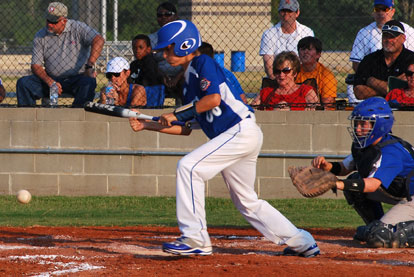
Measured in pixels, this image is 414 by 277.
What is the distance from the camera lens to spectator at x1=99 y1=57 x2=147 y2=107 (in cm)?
952

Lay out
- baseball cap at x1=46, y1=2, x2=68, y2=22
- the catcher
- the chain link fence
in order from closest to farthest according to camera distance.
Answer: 1. the catcher
2. baseball cap at x1=46, y1=2, x2=68, y2=22
3. the chain link fence

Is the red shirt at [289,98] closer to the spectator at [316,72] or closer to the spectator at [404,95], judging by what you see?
the spectator at [316,72]

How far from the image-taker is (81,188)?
1020 centimetres

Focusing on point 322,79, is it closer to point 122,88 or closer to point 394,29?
point 394,29

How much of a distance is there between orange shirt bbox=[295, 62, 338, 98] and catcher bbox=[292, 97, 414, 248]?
11.3ft

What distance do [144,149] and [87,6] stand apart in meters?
3.42

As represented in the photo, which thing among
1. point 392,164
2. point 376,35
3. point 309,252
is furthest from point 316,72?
point 309,252

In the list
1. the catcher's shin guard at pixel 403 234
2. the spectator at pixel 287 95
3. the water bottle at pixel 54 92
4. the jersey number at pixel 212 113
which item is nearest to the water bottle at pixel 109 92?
the water bottle at pixel 54 92

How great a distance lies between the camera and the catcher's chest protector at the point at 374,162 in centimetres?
582

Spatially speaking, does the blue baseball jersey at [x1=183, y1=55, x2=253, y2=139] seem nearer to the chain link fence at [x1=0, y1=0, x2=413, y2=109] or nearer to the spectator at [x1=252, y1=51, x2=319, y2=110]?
the spectator at [x1=252, y1=51, x2=319, y2=110]

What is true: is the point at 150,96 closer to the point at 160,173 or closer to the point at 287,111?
the point at 160,173

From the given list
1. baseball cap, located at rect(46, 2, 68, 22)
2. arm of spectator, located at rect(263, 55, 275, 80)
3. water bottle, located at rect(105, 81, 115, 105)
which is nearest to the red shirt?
arm of spectator, located at rect(263, 55, 275, 80)

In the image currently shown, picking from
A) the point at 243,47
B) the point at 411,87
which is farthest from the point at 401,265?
the point at 243,47

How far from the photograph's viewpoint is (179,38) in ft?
18.0
